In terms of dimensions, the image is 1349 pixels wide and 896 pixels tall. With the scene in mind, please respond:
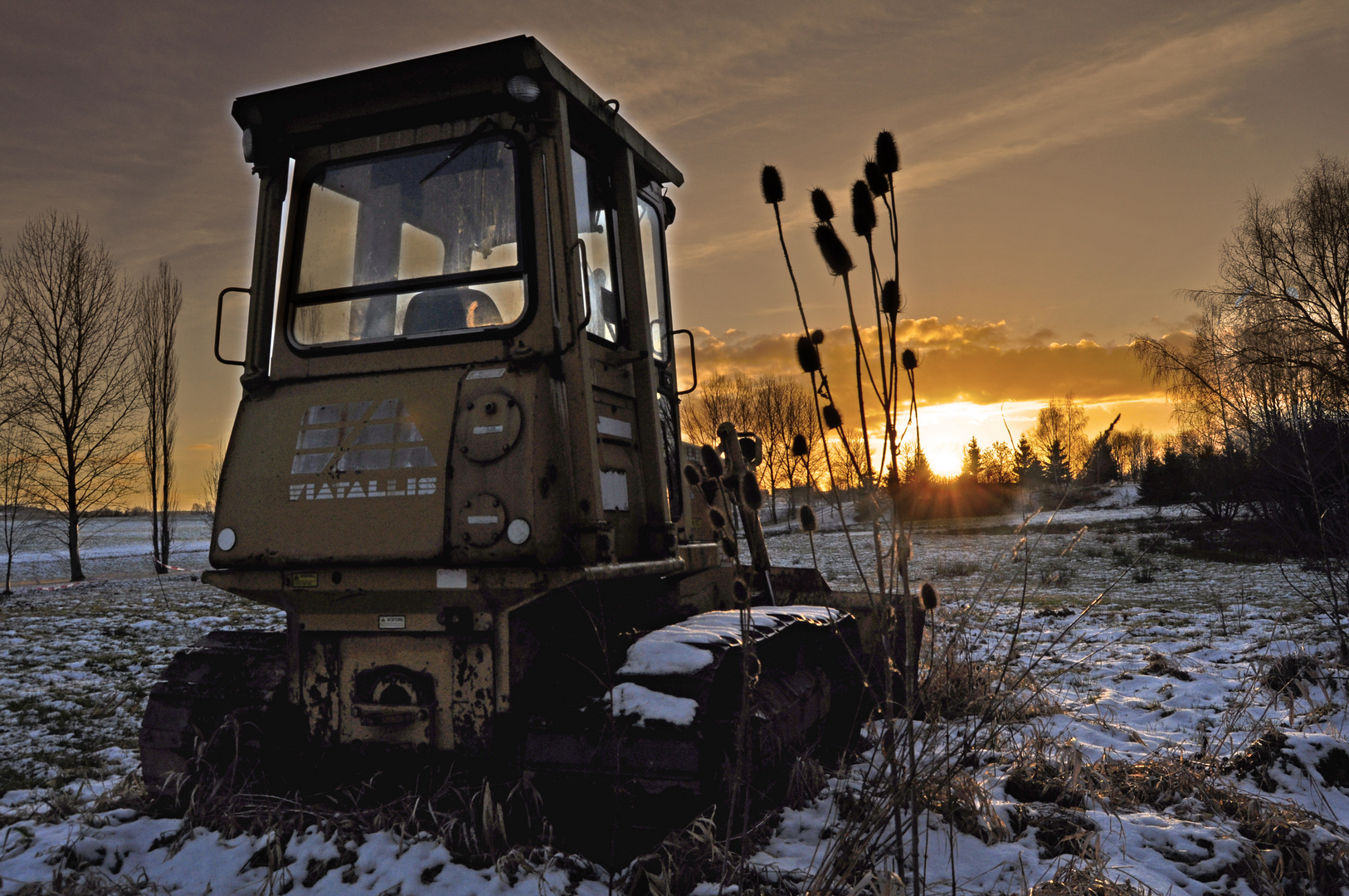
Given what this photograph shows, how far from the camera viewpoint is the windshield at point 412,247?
3.52 meters

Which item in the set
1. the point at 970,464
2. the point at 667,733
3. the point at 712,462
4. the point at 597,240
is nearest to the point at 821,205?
the point at 712,462

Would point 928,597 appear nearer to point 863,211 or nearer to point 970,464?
point 863,211

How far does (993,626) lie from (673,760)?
24.8 ft

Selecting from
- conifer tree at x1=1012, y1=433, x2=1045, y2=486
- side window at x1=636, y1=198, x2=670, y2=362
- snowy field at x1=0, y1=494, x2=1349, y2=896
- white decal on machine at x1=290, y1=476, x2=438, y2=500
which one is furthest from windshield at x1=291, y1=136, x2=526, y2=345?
snowy field at x1=0, y1=494, x2=1349, y2=896

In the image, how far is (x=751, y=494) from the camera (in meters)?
2.39

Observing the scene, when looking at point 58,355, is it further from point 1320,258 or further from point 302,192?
point 1320,258

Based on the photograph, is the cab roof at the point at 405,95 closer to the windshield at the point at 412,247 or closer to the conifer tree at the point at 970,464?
the windshield at the point at 412,247

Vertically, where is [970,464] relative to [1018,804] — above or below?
above

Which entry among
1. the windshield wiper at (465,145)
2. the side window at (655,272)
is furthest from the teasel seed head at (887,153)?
the side window at (655,272)

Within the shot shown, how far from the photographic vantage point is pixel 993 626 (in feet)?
31.2

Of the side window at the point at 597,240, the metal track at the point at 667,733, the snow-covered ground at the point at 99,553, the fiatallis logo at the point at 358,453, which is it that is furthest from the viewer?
the snow-covered ground at the point at 99,553

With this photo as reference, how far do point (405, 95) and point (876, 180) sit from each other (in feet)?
7.87

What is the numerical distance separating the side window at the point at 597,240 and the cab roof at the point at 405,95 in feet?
0.85

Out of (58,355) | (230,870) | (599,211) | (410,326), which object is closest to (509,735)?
(230,870)
